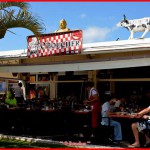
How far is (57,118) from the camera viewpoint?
1252cm

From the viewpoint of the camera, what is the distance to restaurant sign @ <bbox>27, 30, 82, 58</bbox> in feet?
42.3

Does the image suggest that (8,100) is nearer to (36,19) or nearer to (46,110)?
(46,110)

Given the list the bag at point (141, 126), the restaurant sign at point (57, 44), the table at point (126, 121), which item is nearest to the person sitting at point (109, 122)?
the table at point (126, 121)

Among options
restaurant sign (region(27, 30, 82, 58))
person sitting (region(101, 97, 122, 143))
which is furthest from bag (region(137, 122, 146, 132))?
restaurant sign (region(27, 30, 82, 58))

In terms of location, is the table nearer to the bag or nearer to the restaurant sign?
the bag

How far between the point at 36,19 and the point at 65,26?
16.0 ft

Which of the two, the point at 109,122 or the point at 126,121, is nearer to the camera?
the point at 126,121

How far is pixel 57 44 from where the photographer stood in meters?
13.4

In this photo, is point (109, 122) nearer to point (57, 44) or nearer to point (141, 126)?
point (141, 126)

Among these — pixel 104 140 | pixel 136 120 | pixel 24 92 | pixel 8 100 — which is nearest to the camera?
pixel 136 120

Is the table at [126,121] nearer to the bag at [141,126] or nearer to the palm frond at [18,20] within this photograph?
the bag at [141,126]

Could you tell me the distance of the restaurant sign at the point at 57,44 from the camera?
1288 centimetres

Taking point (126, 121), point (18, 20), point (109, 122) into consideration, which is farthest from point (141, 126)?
point (18, 20)

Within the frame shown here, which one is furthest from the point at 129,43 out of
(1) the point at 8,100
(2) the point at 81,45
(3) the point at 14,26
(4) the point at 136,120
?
(1) the point at 8,100
